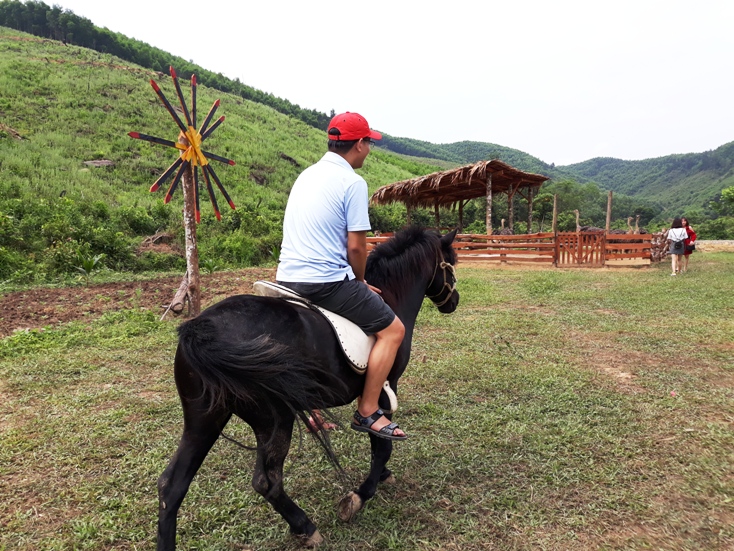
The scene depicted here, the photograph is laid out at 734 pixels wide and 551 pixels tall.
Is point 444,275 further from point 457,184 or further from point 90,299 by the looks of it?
point 457,184

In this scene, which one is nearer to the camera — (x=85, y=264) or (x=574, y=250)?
(x=85, y=264)

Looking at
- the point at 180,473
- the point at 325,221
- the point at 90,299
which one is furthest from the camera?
the point at 90,299

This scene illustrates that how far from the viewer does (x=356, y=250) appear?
241 cm

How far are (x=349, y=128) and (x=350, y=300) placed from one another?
3.25 feet

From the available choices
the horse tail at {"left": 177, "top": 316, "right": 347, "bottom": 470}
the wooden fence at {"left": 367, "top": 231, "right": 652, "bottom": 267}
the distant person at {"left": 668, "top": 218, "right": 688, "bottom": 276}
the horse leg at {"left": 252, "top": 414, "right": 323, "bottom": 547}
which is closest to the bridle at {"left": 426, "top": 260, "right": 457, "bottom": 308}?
the horse tail at {"left": 177, "top": 316, "right": 347, "bottom": 470}

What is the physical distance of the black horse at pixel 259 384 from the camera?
1.95m

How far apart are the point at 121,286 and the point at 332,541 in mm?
8483

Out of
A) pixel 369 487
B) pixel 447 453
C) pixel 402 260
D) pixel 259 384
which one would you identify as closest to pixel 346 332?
pixel 259 384

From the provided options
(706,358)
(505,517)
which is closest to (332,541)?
(505,517)

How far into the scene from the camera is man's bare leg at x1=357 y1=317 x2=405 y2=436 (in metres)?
2.46

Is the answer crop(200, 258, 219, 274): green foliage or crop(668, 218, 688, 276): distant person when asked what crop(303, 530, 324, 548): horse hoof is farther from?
crop(668, 218, 688, 276): distant person

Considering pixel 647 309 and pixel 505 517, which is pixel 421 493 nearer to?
pixel 505 517

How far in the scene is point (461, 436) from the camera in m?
3.40

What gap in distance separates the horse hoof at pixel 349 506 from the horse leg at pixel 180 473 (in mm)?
892
